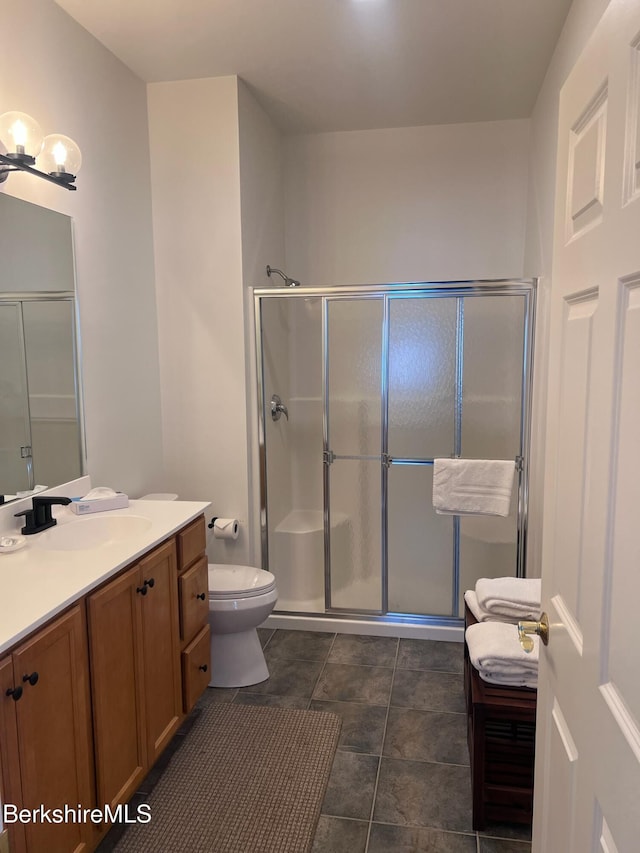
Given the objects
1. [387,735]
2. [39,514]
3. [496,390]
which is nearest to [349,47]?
[496,390]

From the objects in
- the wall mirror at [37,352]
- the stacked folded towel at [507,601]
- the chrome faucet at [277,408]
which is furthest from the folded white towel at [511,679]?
the chrome faucet at [277,408]

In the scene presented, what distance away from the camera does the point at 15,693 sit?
4.34 feet

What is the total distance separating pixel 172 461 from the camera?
128 inches

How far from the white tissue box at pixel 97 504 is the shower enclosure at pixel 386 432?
3.33 feet

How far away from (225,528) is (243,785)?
1272 millimetres

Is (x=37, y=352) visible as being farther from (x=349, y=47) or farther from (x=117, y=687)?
(x=349, y=47)

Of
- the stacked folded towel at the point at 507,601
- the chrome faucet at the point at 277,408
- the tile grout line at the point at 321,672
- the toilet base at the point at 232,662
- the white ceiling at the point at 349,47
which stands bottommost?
the tile grout line at the point at 321,672

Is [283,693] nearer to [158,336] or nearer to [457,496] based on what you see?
[457,496]

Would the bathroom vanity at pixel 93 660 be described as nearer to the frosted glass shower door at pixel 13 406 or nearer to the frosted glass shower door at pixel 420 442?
the frosted glass shower door at pixel 13 406

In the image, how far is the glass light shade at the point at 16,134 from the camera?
1918 millimetres

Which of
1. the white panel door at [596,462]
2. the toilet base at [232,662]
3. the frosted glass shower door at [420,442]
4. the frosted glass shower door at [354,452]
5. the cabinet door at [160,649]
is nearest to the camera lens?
the white panel door at [596,462]

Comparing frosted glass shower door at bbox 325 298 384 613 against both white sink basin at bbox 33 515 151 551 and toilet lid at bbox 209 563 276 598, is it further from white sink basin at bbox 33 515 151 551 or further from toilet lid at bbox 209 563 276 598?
white sink basin at bbox 33 515 151 551

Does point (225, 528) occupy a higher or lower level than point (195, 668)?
higher

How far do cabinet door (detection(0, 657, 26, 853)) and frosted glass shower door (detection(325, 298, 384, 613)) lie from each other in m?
2.11
